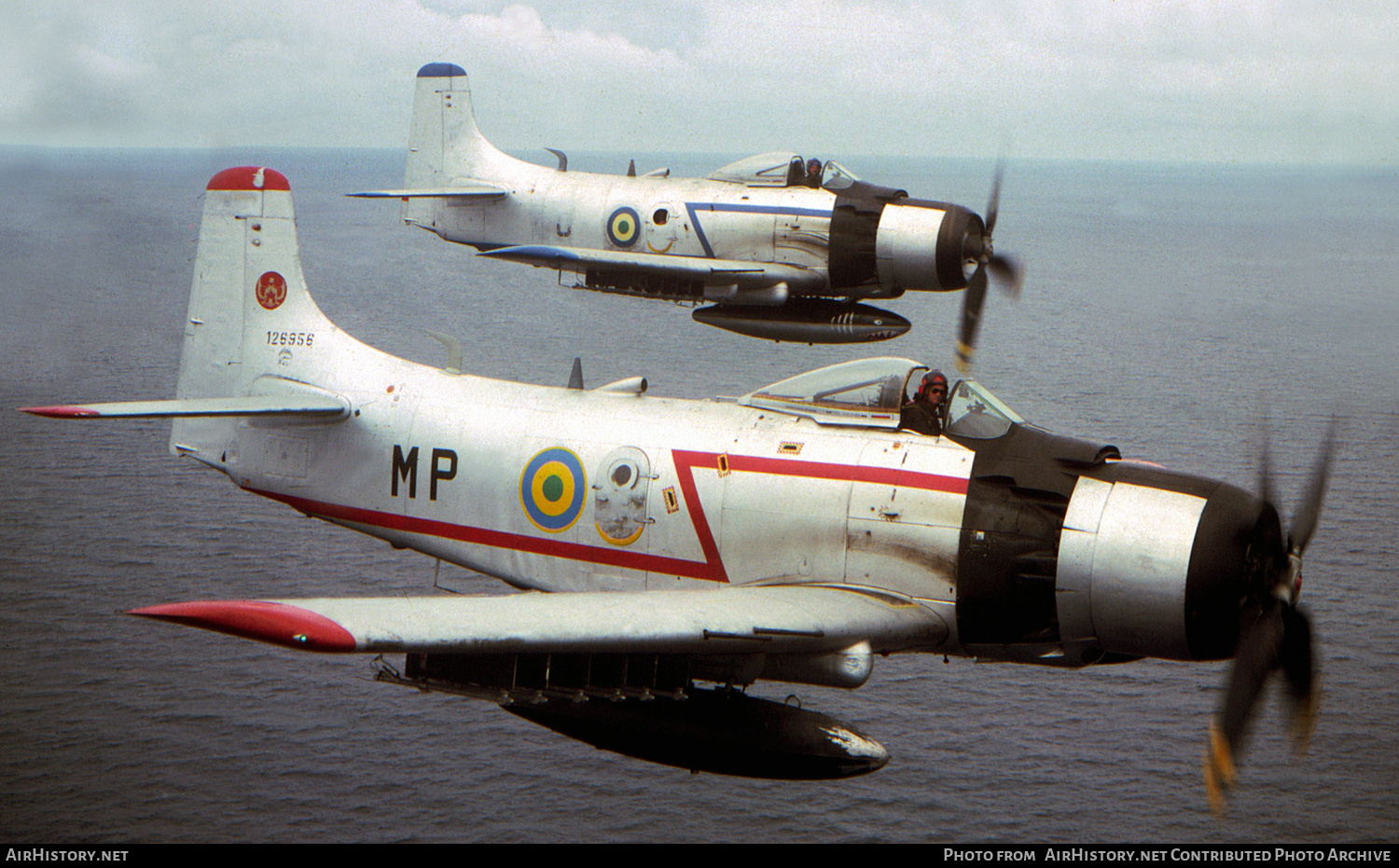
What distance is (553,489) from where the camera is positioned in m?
21.8

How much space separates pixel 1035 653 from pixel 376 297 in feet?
343

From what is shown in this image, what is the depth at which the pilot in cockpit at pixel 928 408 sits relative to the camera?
19.9 metres

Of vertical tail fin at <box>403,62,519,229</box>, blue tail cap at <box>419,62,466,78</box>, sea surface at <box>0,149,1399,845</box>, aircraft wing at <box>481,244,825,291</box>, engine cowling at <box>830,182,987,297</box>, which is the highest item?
blue tail cap at <box>419,62,466,78</box>

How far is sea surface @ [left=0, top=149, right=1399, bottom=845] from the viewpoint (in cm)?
4841

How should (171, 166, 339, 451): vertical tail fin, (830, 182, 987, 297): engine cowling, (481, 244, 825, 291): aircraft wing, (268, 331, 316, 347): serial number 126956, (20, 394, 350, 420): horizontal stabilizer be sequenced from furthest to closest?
(481, 244, 825, 291): aircraft wing
(830, 182, 987, 297): engine cowling
(171, 166, 339, 451): vertical tail fin
(268, 331, 316, 347): serial number 126956
(20, 394, 350, 420): horizontal stabilizer

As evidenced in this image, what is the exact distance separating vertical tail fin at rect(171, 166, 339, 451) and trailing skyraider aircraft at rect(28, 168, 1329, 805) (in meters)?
0.98

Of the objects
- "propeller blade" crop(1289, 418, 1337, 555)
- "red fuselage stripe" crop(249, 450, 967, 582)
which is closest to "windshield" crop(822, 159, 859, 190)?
"red fuselage stripe" crop(249, 450, 967, 582)

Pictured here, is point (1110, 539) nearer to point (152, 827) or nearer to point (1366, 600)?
point (152, 827)

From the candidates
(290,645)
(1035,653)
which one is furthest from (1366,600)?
(290,645)

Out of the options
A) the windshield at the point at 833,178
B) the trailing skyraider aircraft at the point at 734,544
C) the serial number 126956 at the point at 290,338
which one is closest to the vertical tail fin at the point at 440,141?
the windshield at the point at 833,178

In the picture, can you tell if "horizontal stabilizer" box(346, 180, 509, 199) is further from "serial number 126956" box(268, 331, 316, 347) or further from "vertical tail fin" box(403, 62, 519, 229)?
"serial number 126956" box(268, 331, 316, 347)

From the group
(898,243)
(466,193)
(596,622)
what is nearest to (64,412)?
(596,622)

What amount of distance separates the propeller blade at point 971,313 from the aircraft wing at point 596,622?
27.4 ft

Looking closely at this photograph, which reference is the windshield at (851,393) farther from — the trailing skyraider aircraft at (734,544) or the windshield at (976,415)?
the windshield at (976,415)
